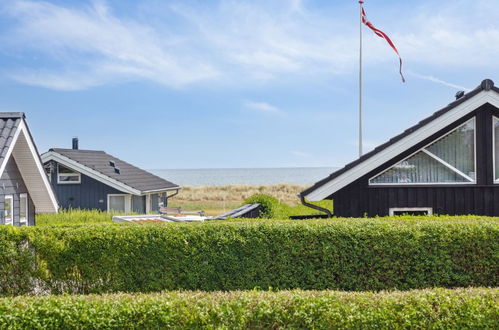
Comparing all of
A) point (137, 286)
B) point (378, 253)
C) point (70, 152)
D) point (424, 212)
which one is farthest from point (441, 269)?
point (70, 152)

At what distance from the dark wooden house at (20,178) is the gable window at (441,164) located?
33.2 ft

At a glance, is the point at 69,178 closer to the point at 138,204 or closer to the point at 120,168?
the point at 120,168

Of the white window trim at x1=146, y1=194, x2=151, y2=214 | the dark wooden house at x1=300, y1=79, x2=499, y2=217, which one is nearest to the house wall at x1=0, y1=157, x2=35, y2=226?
the dark wooden house at x1=300, y1=79, x2=499, y2=217

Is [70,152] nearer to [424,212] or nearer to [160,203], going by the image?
[160,203]

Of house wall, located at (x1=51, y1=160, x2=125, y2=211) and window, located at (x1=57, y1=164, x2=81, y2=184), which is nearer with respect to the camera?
house wall, located at (x1=51, y1=160, x2=125, y2=211)

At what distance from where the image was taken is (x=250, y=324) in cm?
584

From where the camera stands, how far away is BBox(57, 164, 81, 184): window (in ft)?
88.9

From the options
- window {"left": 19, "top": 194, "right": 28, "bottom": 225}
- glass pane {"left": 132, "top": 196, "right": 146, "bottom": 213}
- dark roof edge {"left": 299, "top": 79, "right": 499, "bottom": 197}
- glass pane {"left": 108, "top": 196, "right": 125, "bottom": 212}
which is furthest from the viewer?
glass pane {"left": 132, "top": 196, "right": 146, "bottom": 213}

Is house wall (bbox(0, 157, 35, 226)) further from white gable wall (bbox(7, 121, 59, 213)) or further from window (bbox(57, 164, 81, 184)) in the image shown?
window (bbox(57, 164, 81, 184))

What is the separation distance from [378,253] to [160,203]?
2554 cm

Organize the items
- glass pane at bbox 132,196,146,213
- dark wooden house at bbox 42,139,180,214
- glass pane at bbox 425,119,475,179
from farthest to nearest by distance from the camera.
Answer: glass pane at bbox 132,196,146,213 → dark wooden house at bbox 42,139,180,214 → glass pane at bbox 425,119,475,179

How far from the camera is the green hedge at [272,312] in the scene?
229 inches

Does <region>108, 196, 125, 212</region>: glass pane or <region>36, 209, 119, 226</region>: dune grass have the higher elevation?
<region>108, 196, 125, 212</region>: glass pane

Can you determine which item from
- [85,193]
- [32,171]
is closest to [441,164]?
A: [32,171]
